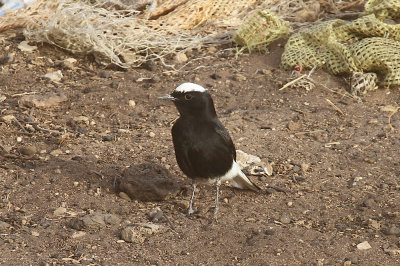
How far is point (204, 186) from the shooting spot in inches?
217

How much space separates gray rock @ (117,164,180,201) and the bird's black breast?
9.3 inches

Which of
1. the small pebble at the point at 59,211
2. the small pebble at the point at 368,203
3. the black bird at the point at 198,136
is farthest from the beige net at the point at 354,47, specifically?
the small pebble at the point at 59,211

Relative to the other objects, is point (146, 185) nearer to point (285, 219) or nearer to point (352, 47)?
point (285, 219)

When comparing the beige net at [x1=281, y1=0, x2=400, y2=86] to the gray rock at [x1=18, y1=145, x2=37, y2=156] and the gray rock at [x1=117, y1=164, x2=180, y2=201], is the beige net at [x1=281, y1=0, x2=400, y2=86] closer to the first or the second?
the gray rock at [x1=117, y1=164, x2=180, y2=201]

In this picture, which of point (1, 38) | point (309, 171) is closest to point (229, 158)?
point (309, 171)

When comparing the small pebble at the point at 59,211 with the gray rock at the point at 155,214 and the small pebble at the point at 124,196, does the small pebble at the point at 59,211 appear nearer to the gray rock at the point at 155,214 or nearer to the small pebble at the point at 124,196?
the small pebble at the point at 124,196

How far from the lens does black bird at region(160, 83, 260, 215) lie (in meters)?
4.82

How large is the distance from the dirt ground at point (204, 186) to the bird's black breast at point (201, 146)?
34 centimetres

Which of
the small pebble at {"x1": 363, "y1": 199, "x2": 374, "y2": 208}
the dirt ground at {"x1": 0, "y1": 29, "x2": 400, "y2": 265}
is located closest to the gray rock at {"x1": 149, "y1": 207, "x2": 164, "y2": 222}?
the dirt ground at {"x1": 0, "y1": 29, "x2": 400, "y2": 265}

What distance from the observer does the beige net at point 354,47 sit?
6.84m

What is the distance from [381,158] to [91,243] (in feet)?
8.52

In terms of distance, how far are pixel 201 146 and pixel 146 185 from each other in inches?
20.6

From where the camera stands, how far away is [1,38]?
7.49 metres

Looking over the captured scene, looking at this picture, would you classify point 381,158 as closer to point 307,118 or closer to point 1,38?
point 307,118
